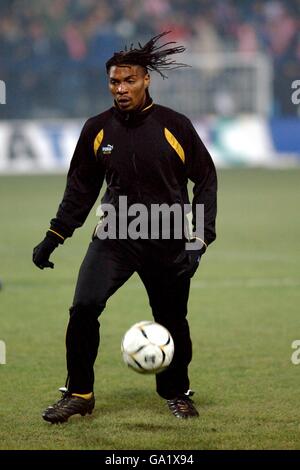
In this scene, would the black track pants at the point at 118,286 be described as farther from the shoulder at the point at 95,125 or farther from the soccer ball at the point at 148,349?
the shoulder at the point at 95,125

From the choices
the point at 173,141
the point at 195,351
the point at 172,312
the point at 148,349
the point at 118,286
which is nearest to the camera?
the point at 148,349

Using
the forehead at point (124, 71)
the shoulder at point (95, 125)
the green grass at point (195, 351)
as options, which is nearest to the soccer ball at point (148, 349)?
the green grass at point (195, 351)

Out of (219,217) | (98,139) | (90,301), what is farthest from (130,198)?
(219,217)

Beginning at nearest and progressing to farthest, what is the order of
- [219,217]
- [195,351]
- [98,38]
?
[195,351] < [219,217] < [98,38]

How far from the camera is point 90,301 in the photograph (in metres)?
6.10

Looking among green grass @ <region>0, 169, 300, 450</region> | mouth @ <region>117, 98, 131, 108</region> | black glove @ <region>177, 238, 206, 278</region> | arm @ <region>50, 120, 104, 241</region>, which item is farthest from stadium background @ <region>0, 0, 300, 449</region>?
mouth @ <region>117, 98, 131, 108</region>

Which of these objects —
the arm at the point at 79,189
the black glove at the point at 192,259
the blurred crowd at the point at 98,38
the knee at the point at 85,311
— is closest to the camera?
the knee at the point at 85,311

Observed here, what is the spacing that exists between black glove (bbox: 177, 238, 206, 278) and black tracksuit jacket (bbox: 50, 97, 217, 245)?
0.23 feet

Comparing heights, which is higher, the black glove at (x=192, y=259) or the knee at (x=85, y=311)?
the black glove at (x=192, y=259)

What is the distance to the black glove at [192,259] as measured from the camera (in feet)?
20.4

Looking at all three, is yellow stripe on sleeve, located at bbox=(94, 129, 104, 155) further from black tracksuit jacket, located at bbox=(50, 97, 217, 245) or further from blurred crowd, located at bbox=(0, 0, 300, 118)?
blurred crowd, located at bbox=(0, 0, 300, 118)

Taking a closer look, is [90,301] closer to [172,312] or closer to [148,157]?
[172,312]

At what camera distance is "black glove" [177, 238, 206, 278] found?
6207mm

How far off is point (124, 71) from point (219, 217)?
11252 millimetres
